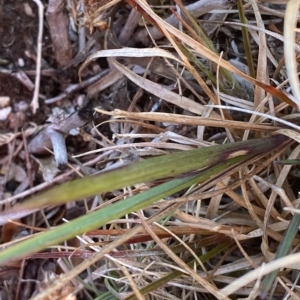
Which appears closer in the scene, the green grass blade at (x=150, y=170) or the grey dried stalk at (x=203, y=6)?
the green grass blade at (x=150, y=170)

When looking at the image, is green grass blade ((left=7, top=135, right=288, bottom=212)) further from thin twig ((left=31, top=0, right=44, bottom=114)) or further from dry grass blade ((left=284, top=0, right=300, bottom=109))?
thin twig ((left=31, top=0, right=44, bottom=114))

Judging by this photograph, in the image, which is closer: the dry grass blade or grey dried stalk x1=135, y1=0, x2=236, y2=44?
the dry grass blade

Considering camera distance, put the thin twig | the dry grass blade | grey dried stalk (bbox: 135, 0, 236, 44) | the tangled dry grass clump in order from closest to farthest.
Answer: the dry grass blade
the tangled dry grass clump
grey dried stalk (bbox: 135, 0, 236, 44)
the thin twig

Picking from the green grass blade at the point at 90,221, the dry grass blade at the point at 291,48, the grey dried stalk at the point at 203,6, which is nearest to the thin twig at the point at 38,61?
the grey dried stalk at the point at 203,6

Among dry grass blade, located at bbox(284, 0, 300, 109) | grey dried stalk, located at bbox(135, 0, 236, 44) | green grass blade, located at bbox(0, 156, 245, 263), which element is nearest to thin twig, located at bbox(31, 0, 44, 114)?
grey dried stalk, located at bbox(135, 0, 236, 44)

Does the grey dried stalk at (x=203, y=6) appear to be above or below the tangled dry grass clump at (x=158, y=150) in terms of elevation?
above

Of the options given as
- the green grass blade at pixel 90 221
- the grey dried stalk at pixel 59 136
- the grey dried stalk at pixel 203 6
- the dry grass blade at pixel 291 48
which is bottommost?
the grey dried stalk at pixel 59 136

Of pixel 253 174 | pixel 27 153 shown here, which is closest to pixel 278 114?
pixel 253 174

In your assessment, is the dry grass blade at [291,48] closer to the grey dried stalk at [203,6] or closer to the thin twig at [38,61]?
the grey dried stalk at [203,6]

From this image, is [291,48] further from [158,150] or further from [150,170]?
[158,150]
